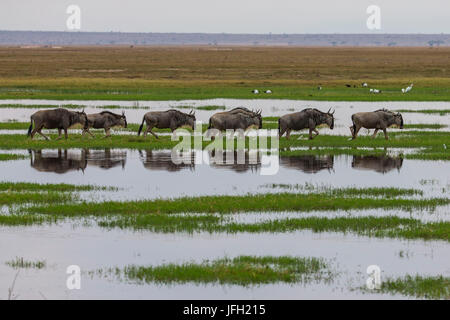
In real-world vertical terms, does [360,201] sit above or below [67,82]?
below

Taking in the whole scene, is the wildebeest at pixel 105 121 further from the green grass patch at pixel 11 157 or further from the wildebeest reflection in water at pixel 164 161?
the green grass patch at pixel 11 157

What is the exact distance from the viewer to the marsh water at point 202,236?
13.8 m

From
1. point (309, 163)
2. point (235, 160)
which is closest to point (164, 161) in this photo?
point (235, 160)

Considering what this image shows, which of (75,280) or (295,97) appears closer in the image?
(75,280)

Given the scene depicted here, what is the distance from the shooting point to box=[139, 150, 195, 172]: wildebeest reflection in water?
26.6 metres

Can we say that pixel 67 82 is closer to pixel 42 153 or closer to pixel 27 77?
pixel 27 77

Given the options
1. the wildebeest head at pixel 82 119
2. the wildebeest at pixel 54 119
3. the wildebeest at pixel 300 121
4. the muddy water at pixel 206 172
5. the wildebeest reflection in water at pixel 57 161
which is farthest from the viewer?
the wildebeest head at pixel 82 119

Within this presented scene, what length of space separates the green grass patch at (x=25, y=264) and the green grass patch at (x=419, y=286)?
5.37 meters

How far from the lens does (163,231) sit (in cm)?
1769

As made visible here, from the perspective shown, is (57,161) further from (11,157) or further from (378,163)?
(378,163)

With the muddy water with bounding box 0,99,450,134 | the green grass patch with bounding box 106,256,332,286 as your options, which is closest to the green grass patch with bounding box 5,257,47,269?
the green grass patch with bounding box 106,256,332,286

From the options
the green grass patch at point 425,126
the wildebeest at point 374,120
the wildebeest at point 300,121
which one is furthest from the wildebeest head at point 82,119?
the green grass patch at point 425,126
